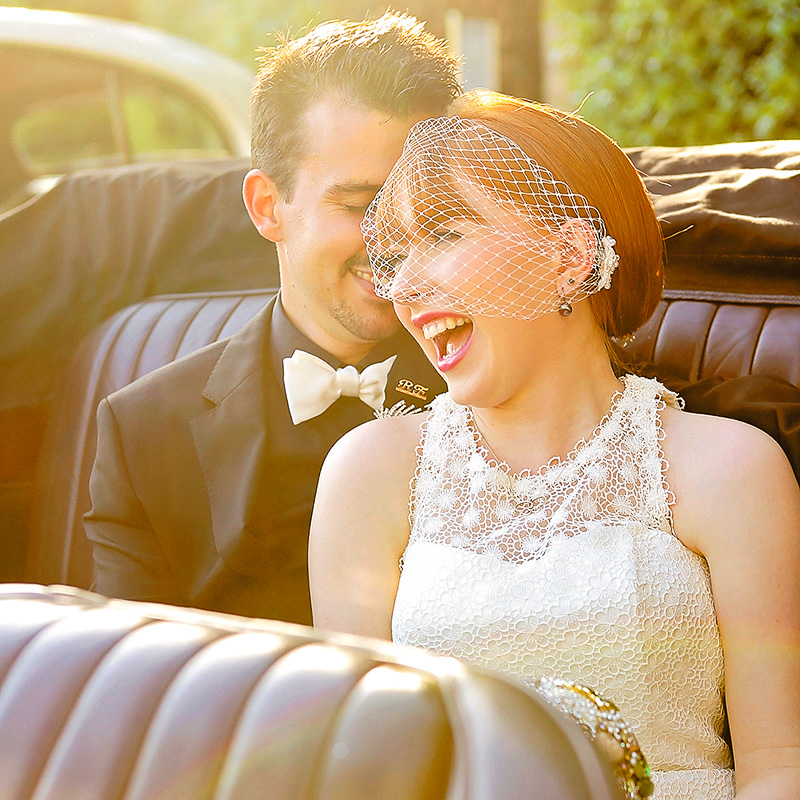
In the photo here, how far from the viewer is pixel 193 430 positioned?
7.18 feet

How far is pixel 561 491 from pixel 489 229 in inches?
17.2

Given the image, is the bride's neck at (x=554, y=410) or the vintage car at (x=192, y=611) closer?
the vintage car at (x=192, y=611)

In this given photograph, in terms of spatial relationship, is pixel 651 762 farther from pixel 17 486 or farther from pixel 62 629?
pixel 17 486

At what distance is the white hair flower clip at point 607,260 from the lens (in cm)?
164

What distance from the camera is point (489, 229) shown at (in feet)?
5.31

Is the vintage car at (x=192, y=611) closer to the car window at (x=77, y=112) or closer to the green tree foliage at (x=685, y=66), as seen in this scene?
the car window at (x=77, y=112)

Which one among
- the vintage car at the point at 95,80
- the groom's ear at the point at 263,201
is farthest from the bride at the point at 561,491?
the vintage car at the point at 95,80

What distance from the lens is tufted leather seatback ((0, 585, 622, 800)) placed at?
0.56 meters

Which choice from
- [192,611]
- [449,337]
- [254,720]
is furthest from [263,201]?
[254,720]

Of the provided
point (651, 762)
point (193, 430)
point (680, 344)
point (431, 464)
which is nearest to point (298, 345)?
point (193, 430)

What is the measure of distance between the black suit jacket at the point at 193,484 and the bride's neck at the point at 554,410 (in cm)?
48

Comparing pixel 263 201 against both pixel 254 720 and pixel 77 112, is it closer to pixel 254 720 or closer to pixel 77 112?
pixel 254 720

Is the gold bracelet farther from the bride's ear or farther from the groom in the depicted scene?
the groom

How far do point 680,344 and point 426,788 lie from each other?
1758mm
